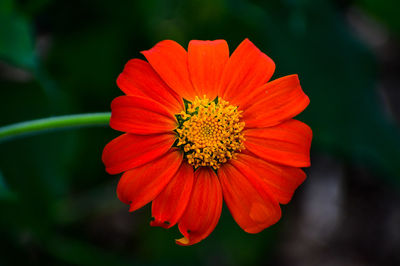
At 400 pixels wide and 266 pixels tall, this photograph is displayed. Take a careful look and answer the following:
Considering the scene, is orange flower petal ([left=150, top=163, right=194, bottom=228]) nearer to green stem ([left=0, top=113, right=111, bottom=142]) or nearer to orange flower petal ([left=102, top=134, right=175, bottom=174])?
orange flower petal ([left=102, top=134, right=175, bottom=174])

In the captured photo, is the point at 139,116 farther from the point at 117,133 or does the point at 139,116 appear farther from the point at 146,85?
the point at 117,133

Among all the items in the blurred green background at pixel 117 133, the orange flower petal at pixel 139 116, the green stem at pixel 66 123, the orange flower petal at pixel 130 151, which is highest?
the green stem at pixel 66 123

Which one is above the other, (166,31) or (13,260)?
(166,31)

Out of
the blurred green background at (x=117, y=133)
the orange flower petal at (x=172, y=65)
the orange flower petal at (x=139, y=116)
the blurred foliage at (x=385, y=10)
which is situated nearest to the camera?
the orange flower petal at (x=139, y=116)

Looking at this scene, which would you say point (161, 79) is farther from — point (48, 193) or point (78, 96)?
point (78, 96)

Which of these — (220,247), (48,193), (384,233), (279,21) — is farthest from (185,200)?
(384,233)

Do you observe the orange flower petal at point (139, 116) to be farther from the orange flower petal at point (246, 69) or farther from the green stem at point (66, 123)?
the orange flower petal at point (246, 69)

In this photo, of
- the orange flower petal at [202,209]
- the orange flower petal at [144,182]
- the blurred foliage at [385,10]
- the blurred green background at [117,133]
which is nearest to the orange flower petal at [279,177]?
the orange flower petal at [202,209]
